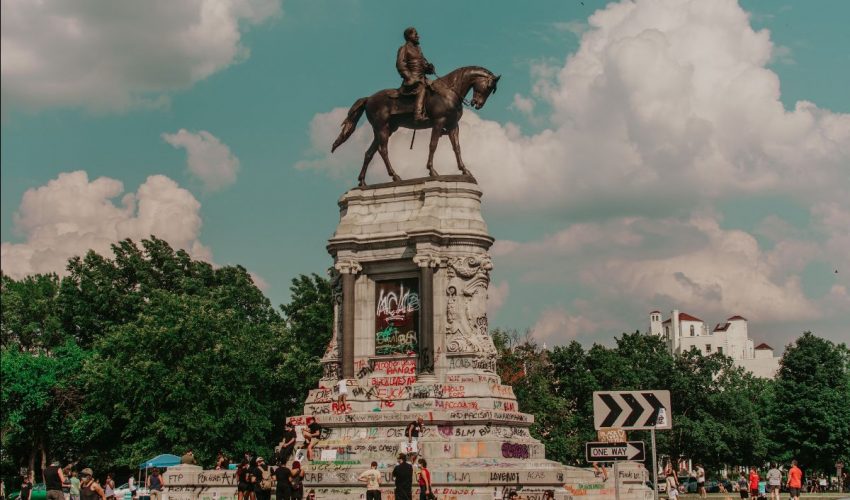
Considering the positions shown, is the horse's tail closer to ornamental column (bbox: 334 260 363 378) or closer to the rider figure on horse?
the rider figure on horse

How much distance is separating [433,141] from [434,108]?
123 cm

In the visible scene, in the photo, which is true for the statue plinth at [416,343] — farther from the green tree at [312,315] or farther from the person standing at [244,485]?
the green tree at [312,315]

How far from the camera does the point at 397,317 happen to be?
122ft

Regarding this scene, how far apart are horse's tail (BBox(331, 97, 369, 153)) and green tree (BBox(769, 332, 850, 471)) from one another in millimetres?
42765

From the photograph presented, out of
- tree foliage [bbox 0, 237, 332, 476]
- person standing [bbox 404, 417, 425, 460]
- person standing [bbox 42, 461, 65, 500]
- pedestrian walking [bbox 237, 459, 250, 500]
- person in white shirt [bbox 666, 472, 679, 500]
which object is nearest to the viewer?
person standing [bbox 42, 461, 65, 500]

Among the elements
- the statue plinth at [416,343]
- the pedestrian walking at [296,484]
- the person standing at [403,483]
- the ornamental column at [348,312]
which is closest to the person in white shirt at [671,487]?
the statue plinth at [416,343]

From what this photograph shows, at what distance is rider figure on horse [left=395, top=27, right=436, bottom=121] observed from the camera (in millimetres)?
39062

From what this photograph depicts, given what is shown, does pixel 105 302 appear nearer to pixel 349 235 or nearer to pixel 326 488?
pixel 349 235

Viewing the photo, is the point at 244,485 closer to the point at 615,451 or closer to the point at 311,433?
the point at 311,433

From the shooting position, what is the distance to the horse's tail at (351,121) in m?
41.1

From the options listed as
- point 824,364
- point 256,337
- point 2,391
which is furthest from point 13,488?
point 824,364

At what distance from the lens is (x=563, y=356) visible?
73.4 metres

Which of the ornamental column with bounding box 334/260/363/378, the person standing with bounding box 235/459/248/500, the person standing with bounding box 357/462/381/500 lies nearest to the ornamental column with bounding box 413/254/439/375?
the ornamental column with bounding box 334/260/363/378

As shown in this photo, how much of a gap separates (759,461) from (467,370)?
4693 centimetres
